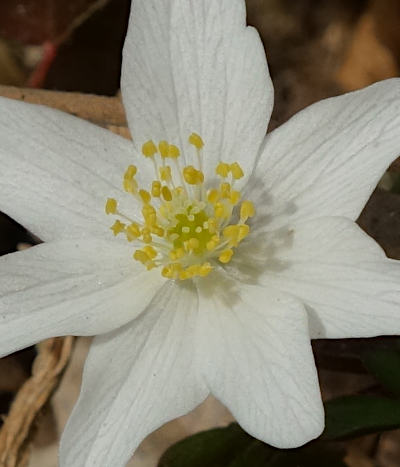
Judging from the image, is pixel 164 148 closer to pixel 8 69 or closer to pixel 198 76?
pixel 198 76

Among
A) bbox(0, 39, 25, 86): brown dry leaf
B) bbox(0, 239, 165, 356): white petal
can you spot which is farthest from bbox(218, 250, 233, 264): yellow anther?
bbox(0, 39, 25, 86): brown dry leaf

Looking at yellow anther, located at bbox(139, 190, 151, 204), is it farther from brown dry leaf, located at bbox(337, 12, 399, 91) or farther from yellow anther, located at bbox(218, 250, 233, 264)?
brown dry leaf, located at bbox(337, 12, 399, 91)

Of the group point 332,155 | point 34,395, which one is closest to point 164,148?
point 332,155

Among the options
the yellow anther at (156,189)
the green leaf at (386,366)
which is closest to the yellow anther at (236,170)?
the yellow anther at (156,189)

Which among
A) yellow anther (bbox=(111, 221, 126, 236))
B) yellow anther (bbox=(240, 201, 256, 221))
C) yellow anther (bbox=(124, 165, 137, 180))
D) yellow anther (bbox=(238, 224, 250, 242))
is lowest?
yellow anther (bbox=(238, 224, 250, 242))

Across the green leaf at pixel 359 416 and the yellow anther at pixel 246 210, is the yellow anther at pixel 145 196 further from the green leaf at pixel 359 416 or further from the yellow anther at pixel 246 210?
the green leaf at pixel 359 416

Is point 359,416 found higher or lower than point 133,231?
lower
